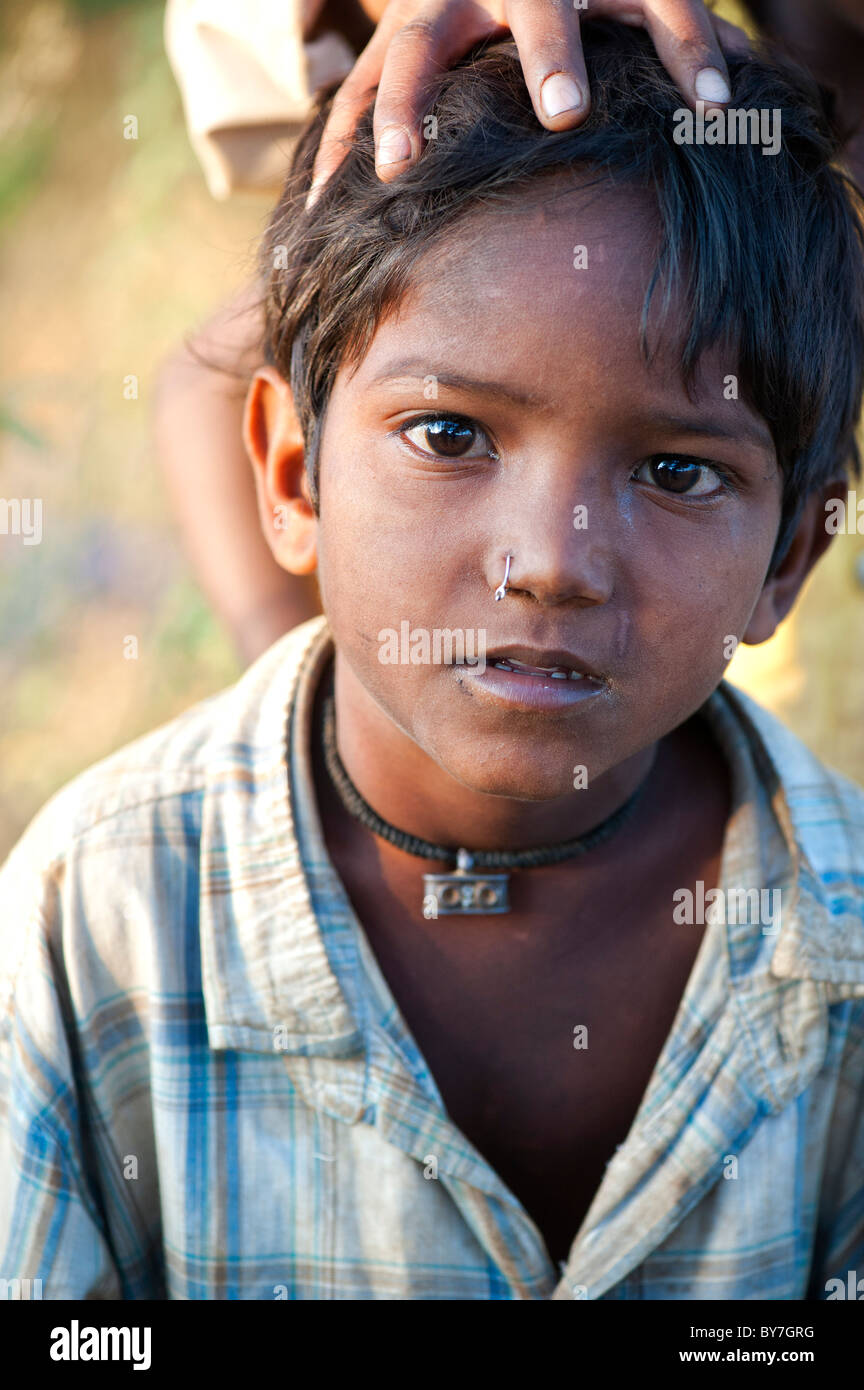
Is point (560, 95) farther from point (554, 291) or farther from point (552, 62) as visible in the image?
point (554, 291)

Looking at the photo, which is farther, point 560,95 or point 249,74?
point 249,74

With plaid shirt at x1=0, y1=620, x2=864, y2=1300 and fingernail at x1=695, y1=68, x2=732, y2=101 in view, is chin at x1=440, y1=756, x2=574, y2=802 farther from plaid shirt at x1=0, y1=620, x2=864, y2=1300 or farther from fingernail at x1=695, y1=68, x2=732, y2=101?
fingernail at x1=695, y1=68, x2=732, y2=101

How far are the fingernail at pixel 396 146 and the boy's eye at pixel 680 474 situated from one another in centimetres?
35

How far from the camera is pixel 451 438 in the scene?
46.2 inches

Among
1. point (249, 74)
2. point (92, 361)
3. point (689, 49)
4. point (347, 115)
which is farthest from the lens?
point (92, 361)

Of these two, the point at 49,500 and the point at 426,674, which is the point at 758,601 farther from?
the point at 49,500

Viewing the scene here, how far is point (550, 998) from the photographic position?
1.45m

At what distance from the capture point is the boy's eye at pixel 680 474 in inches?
46.4

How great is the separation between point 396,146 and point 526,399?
0.27 m

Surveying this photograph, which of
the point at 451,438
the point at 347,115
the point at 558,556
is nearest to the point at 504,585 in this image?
the point at 558,556

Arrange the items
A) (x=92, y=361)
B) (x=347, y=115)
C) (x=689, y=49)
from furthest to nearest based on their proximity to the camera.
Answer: (x=92, y=361) < (x=347, y=115) < (x=689, y=49)

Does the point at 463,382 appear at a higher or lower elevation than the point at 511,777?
higher

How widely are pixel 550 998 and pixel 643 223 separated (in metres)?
0.80

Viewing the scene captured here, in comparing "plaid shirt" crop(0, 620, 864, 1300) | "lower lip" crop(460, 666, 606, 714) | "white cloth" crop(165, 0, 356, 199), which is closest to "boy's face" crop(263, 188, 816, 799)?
"lower lip" crop(460, 666, 606, 714)
